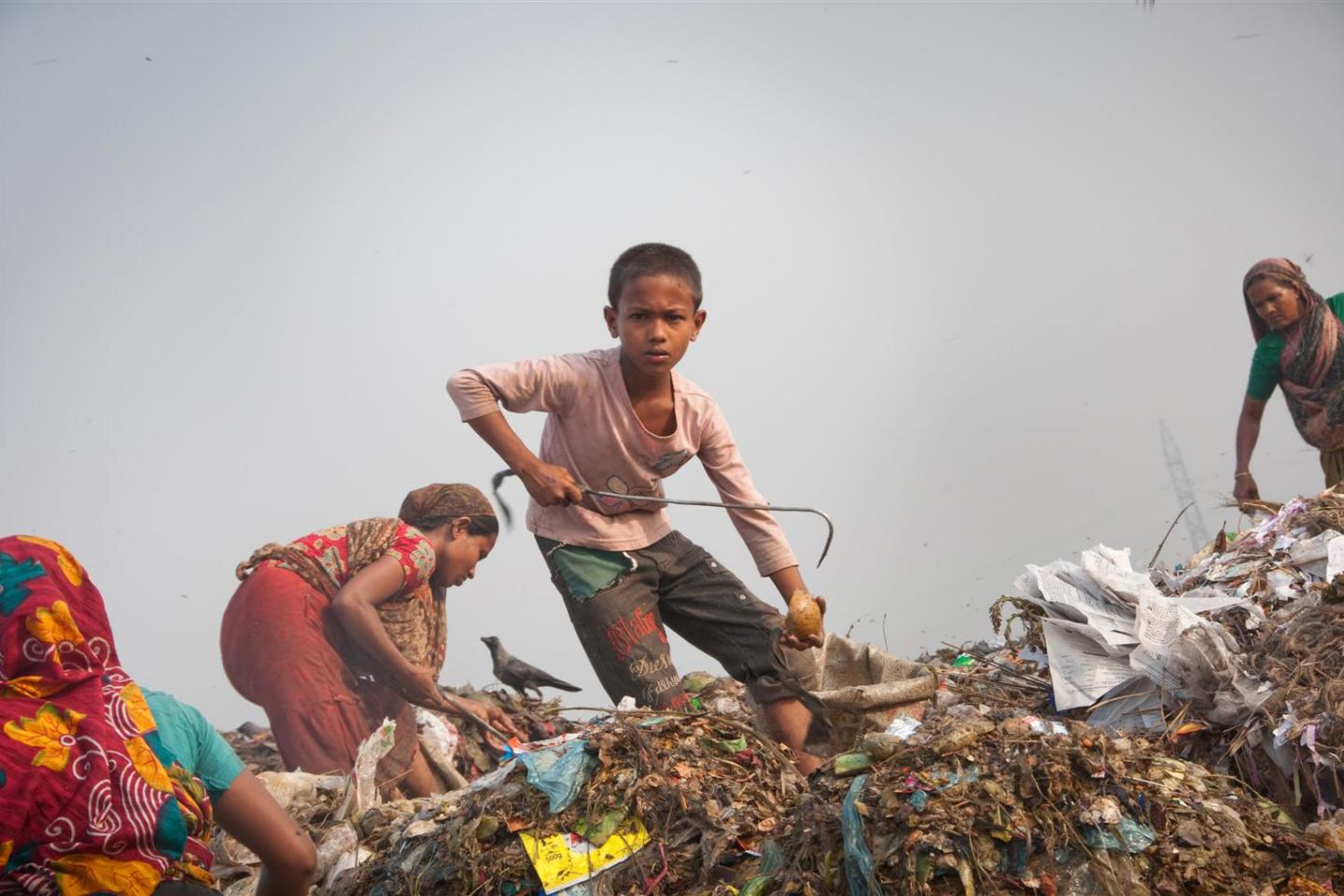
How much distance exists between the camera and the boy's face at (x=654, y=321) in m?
3.13

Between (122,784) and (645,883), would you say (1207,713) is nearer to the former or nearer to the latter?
(645,883)

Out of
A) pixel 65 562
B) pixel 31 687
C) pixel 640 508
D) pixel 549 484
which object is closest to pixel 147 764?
pixel 31 687

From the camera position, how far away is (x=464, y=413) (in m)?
3.06

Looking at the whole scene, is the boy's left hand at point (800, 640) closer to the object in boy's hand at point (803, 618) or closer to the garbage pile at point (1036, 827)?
the object in boy's hand at point (803, 618)

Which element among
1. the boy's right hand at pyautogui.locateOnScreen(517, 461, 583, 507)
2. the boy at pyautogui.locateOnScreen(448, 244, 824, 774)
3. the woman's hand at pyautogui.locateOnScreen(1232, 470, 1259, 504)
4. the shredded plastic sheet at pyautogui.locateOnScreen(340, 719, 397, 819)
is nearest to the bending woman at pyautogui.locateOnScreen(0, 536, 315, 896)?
the boy's right hand at pyautogui.locateOnScreen(517, 461, 583, 507)

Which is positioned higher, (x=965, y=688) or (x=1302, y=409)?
(x=1302, y=409)

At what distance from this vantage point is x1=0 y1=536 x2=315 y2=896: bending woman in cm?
168

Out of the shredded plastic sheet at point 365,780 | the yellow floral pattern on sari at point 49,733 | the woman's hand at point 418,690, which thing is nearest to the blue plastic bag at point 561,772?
the yellow floral pattern on sari at point 49,733

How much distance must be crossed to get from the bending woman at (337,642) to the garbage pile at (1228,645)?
2.37 m

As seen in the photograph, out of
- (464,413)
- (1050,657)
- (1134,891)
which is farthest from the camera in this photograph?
(1050,657)

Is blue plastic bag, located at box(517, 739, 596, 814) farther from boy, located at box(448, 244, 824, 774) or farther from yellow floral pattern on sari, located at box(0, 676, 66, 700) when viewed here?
yellow floral pattern on sari, located at box(0, 676, 66, 700)

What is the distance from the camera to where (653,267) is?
3.18 meters

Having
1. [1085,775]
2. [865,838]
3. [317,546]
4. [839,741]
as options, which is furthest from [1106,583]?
[317,546]

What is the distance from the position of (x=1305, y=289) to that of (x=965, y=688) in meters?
3.25
